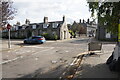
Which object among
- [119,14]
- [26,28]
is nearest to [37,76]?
[119,14]

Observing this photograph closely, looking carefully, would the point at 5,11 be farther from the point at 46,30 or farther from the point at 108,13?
the point at 46,30

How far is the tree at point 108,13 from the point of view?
5.85 meters

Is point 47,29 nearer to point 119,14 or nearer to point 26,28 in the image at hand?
point 26,28

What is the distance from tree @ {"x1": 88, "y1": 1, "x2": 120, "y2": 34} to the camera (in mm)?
5850

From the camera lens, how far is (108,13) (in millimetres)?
6176

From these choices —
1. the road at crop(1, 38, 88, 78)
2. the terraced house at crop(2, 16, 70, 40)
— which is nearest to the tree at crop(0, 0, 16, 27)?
the road at crop(1, 38, 88, 78)

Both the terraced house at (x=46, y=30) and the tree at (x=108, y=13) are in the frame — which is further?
the terraced house at (x=46, y=30)

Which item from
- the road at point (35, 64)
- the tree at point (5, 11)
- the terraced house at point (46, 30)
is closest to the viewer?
the road at point (35, 64)

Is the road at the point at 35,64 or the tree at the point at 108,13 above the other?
the tree at the point at 108,13

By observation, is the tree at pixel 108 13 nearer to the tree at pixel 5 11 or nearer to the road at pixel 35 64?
the road at pixel 35 64

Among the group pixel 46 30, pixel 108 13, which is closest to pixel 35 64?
pixel 108 13

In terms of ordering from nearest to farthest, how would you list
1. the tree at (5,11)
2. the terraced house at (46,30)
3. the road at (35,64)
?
the road at (35,64) < the tree at (5,11) < the terraced house at (46,30)

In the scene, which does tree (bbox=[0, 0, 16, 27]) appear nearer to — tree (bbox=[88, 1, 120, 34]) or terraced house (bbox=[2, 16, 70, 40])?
→ tree (bbox=[88, 1, 120, 34])

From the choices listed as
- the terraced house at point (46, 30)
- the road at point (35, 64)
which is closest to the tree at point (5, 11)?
the road at point (35, 64)
